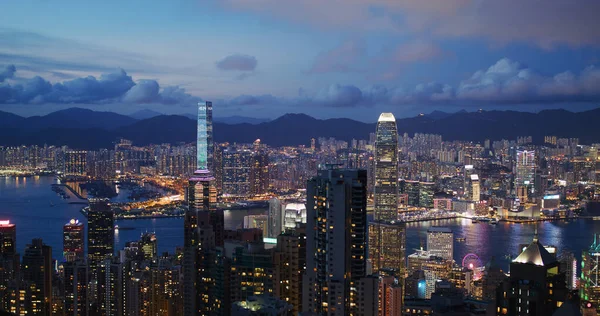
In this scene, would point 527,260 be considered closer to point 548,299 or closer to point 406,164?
point 548,299

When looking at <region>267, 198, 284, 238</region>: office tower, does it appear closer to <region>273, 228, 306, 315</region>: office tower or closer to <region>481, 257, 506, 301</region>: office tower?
<region>481, 257, 506, 301</region>: office tower

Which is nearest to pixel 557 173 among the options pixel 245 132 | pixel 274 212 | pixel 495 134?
pixel 495 134

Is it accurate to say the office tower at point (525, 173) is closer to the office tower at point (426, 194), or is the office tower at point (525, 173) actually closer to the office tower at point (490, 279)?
the office tower at point (426, 194)

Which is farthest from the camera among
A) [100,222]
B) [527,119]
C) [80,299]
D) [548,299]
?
[527,119]

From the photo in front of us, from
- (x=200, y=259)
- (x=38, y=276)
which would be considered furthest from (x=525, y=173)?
(x=38, y=276)

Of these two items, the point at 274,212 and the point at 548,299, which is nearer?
the point at 548,299
